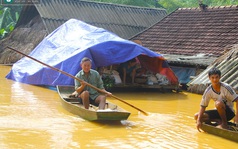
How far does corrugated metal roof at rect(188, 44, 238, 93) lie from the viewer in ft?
33.3

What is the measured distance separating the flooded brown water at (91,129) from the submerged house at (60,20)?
856 cm

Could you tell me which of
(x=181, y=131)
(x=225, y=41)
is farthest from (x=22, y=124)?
(x=225, y=41)

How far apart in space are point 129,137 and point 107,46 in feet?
17.9

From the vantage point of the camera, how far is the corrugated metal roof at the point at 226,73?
10164mm

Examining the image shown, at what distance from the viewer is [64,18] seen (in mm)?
18391

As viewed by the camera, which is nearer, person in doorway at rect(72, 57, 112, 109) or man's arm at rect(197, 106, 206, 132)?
man's arm at rect(197, 106, 206, 132)

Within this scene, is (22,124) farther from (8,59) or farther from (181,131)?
(8,59)

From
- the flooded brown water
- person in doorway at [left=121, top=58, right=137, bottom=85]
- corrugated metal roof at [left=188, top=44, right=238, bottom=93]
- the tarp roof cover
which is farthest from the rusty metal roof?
the flooded brown water

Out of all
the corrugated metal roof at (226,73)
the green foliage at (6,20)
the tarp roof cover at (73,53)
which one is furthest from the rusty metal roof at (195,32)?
the green foliage at (6,20)

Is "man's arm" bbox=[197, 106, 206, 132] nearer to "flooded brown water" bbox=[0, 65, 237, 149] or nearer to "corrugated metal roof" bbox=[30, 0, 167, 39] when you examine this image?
"flooded brown water" bbox=[0, 65, 237, 149]

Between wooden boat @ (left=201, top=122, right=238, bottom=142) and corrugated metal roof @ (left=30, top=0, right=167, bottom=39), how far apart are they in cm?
1218

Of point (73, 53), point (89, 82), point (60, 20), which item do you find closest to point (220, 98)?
point (89, 82)

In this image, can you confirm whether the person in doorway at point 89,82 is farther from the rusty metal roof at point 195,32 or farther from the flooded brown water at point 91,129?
the rusty metal roof at point 195,32

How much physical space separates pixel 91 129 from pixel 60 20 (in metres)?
12.2
